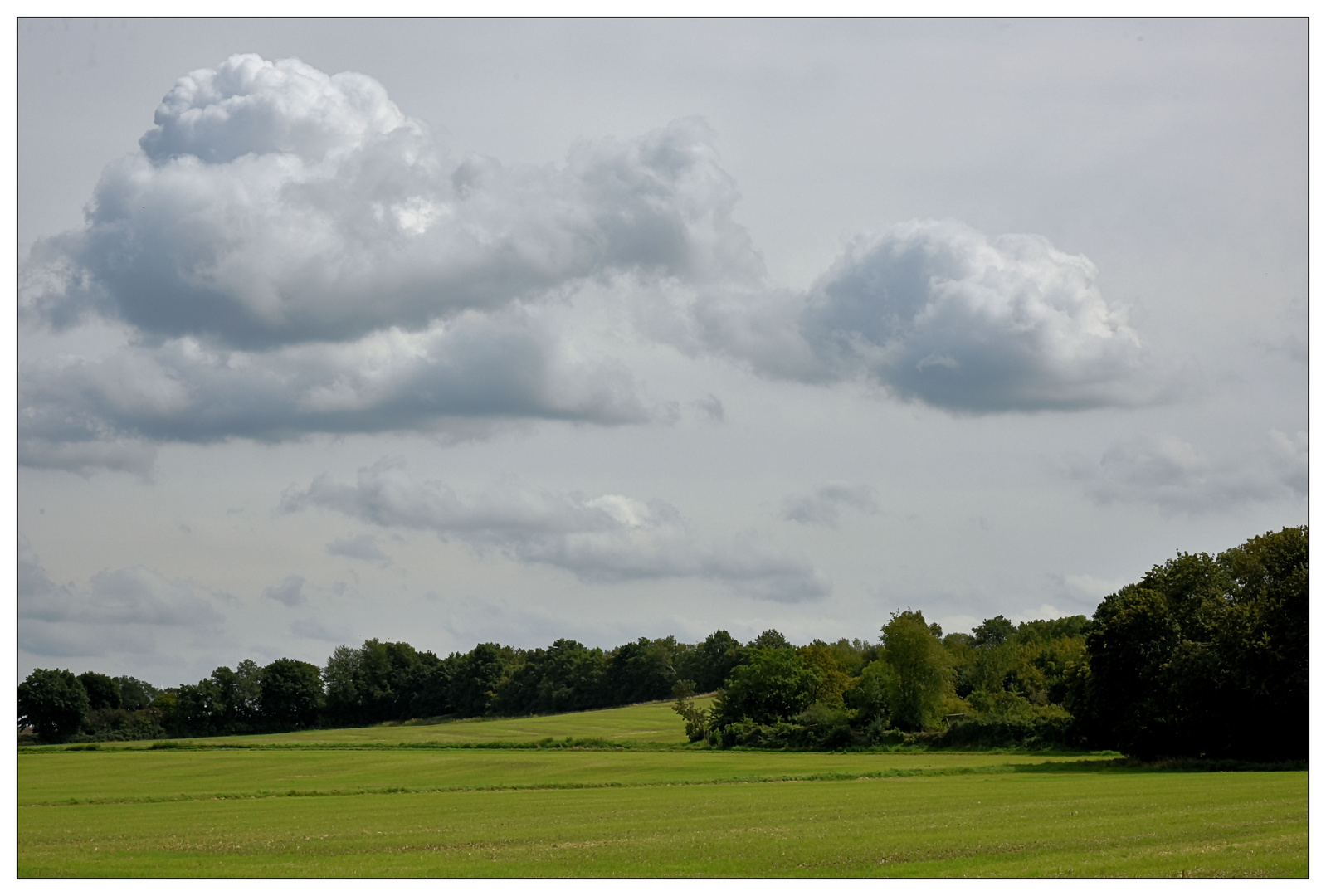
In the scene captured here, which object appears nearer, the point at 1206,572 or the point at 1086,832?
the point at 1086,832

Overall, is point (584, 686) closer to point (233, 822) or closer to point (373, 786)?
point (373, 786)

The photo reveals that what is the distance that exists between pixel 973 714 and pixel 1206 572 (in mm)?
25606

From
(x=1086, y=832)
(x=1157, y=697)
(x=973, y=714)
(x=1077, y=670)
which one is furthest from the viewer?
(x=973, y=714)

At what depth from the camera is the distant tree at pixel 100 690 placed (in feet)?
439

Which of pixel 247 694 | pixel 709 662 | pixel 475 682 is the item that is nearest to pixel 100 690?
pixel 247 694

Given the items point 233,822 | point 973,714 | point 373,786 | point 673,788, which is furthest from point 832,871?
point 973,714

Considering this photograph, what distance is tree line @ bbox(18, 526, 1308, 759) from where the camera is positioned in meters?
59.0

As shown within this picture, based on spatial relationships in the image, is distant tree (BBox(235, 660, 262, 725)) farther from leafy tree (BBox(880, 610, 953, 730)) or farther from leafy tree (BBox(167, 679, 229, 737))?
leafy tree (BBox(880, 610, 953, 730))

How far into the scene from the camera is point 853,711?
91062mm

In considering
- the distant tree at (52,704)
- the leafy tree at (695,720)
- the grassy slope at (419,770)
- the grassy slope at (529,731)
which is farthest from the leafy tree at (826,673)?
the distant tree at (52,704)

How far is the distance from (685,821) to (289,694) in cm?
12609

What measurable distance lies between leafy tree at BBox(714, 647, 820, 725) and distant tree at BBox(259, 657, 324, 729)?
73.9 meters

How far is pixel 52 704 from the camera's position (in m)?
127

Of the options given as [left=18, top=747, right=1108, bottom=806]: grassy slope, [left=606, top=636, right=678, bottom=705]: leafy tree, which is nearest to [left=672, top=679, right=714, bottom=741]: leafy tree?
[left=18, top=747, right=1108, bottom=806]: grassy slope
